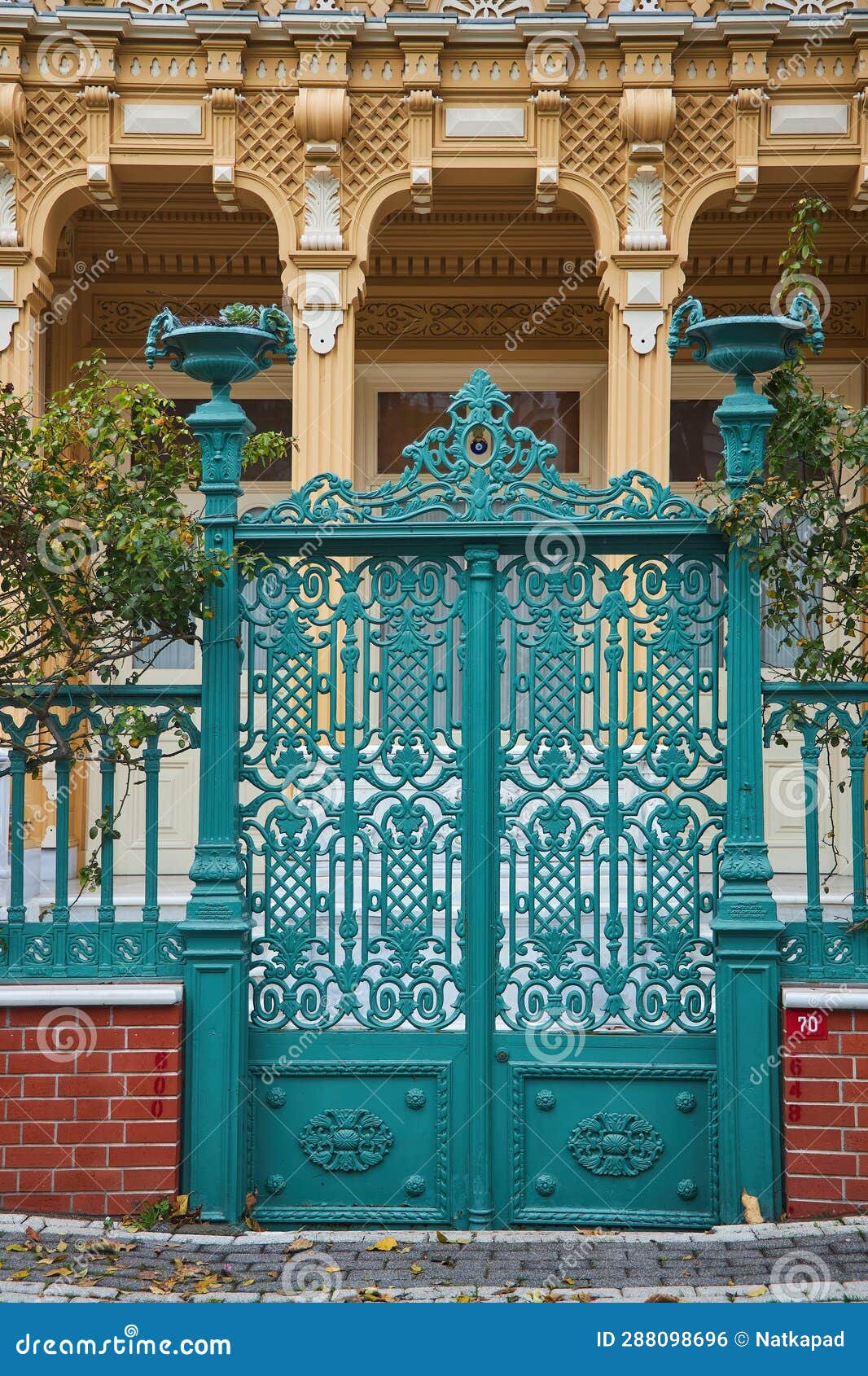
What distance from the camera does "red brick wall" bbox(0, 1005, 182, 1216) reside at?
4379 millimetres

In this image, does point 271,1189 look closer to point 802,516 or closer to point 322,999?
point 322,999

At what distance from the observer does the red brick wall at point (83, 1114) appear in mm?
4379

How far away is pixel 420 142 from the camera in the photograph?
7703 millimetres

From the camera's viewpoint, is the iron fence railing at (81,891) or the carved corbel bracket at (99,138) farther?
the carved corbel bracket at (99,138)

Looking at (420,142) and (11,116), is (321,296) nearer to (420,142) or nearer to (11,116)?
(420,142)

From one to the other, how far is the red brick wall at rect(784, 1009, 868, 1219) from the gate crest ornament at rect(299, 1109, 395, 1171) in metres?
1.33

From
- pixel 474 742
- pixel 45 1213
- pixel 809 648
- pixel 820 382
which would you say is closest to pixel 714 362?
pixel 809 648

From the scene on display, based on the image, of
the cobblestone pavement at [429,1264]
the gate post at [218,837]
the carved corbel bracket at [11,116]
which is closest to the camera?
the cobblestone pavement at [429,1264]

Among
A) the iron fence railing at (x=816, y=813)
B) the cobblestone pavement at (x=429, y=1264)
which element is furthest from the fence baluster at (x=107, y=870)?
the iron fence railing at (x=816, y=813)

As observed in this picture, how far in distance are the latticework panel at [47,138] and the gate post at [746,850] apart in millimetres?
4661

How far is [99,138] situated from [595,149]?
9.38 ft

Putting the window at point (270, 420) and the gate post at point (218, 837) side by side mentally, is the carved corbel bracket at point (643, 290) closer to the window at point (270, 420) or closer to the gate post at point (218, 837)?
the window at point (270, 420)

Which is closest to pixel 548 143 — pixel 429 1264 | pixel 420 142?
pixel 420 142

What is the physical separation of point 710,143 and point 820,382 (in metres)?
A: 2.02
